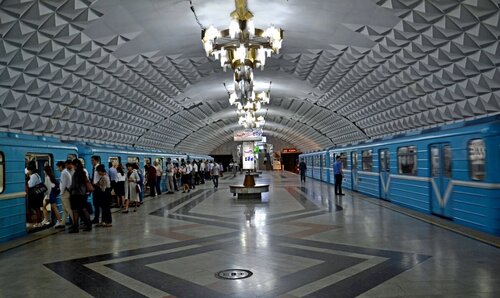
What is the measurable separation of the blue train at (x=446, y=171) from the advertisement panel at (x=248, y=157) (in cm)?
1253

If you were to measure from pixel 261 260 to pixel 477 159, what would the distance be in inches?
201

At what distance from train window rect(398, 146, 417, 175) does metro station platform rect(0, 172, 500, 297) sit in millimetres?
1912

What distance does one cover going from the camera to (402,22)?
1105 centimetres

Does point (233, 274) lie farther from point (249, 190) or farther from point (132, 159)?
point (132, 159)

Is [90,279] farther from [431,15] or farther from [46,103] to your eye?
[46,103]

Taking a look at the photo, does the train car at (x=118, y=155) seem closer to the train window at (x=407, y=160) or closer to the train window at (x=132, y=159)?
the train window at (x=132, y=159)

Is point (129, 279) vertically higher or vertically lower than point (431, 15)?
→ lower

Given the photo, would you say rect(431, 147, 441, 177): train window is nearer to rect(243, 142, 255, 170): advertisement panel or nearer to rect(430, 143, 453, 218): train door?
rect(430, 143, 453, 218): train door

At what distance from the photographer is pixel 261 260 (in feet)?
20.5

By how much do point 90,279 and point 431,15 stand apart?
9930 millimetres

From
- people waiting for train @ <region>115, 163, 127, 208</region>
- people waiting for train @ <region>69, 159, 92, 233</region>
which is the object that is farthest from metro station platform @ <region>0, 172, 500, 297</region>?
people waiting for train @ <region>115, 163, 127, 208</region>

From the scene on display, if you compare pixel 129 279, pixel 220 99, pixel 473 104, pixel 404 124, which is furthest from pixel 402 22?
pixel 220 99

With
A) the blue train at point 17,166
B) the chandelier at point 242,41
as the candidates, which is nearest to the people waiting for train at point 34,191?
the blue train at point 17,166

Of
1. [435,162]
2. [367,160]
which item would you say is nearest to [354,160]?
[367,160]
